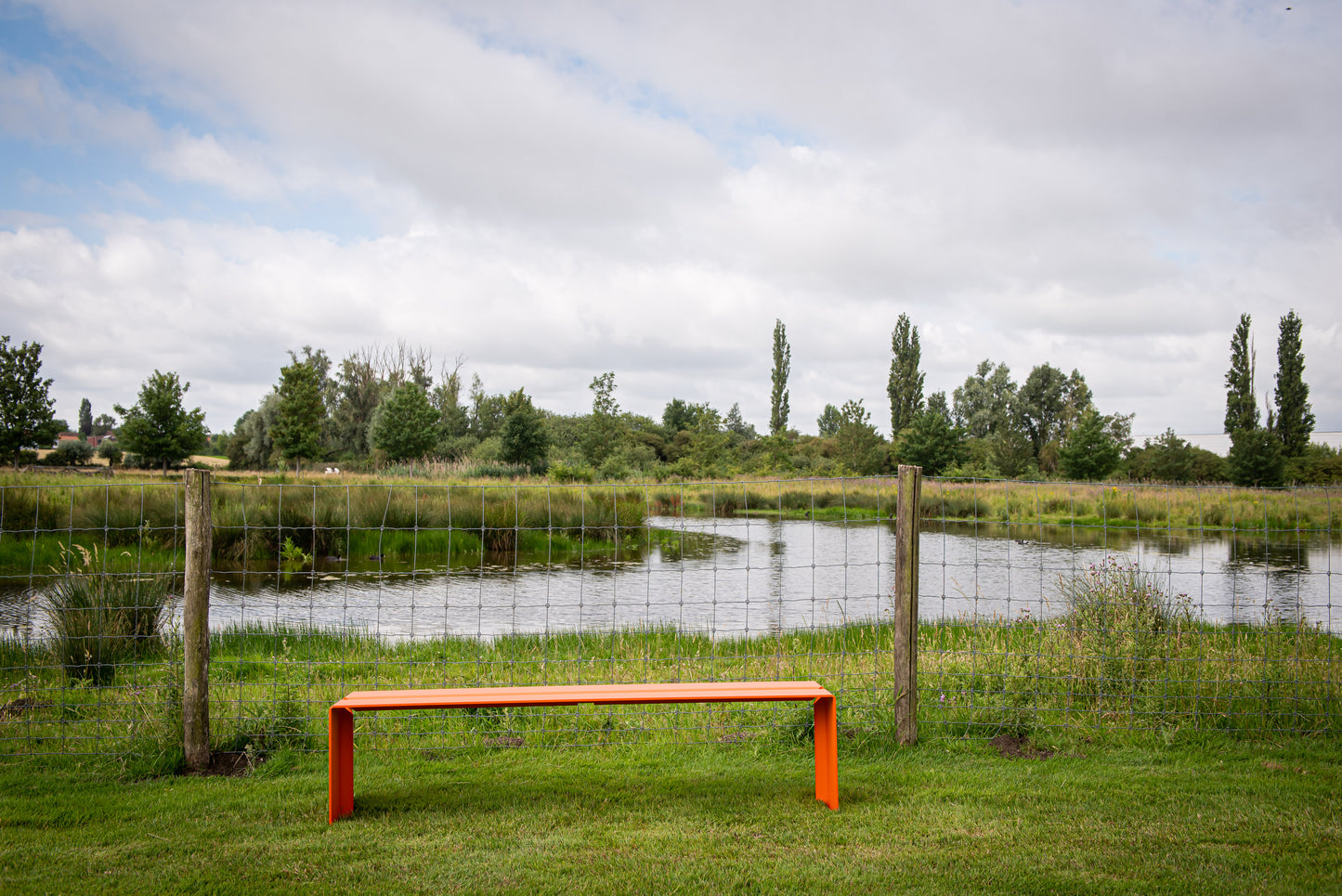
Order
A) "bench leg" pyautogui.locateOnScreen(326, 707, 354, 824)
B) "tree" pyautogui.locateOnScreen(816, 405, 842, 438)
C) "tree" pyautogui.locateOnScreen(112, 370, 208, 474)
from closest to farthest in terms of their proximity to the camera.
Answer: "bench leg" pyautogui.locateOnScreen(326, 707, 354, 824) → "tree" pyautogui.locateOnScreen(112, 370, 208, 474) → "tree" pyautogui.locateOnScreen(816, 405, 842, 438)

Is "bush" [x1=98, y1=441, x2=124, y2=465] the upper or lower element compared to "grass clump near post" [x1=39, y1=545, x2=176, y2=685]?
upper

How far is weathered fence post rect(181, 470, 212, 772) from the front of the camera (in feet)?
12.6

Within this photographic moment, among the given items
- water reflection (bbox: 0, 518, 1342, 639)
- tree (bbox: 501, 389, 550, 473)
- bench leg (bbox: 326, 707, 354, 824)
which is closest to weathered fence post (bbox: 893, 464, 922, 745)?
water reflection (bbox: 0, 518, 1342, 639)

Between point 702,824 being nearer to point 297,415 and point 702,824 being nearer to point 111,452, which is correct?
point 297,415

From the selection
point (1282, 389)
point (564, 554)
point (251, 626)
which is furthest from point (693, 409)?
point (251, 626)

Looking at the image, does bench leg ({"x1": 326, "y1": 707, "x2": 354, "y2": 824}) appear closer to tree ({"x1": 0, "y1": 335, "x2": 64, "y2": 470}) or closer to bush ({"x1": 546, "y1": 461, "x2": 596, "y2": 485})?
bush ({"x1": 546, "y1": 461, "x2": 596, "y2": 485})

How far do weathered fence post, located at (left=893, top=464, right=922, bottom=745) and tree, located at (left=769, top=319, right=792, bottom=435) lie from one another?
49.4 meters

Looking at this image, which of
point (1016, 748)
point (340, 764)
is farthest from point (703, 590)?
point (340, 764)

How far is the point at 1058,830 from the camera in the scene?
10.4 ft

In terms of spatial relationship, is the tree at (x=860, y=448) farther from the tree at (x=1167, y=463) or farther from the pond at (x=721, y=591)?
the pond at (x=721, y=591)

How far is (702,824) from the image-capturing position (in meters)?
3.30

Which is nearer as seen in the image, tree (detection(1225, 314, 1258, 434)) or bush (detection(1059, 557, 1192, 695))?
bush (detection(1059, 557, 1192, 695))

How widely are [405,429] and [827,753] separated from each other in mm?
29274

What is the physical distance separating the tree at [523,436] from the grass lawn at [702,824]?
26.6 m
